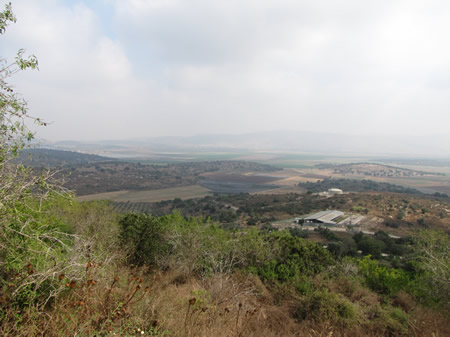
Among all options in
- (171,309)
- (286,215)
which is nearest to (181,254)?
(171,309)

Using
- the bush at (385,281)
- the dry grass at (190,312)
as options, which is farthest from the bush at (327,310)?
the bush at (385,281)

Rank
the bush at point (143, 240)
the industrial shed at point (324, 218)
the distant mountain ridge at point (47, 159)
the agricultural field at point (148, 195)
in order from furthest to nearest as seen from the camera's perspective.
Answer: the agricultural field at point (148, 195) < the industrial shed at point (324, 218) < the bush at point (143, 240) < the distant mountain ridge at point (47, 159)

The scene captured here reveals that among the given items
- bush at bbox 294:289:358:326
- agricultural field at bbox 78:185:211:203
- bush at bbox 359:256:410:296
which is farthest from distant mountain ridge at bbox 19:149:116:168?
bush at bbox 359:256:410:296

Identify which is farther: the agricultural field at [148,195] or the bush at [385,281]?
the agricultural field at [148,195]

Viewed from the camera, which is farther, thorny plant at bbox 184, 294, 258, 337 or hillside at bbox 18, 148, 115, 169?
hillside at bbox 18, 148, 115, 169

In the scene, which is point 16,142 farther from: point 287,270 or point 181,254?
point 287,270

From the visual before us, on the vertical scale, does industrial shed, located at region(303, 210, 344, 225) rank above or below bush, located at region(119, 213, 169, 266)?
below

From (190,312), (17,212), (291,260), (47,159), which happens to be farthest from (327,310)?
(47,159)

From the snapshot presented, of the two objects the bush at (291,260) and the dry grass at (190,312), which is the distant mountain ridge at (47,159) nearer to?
the dry grass at (190,312)

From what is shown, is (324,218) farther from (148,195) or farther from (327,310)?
(148,195)

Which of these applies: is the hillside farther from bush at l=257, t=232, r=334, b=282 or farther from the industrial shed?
the industrial shed

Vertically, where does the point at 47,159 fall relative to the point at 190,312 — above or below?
above

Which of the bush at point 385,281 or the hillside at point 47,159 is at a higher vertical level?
the hillside at point 47,159
